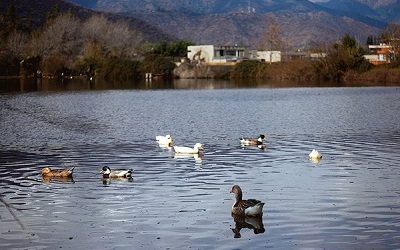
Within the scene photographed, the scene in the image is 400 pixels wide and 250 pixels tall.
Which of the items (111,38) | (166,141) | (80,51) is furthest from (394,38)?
(166,141)

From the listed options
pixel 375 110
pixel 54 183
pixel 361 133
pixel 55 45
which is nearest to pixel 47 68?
pixel 55 45

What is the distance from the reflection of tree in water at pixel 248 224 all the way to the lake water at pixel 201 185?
0.06 meters

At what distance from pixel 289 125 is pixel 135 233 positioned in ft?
78.9

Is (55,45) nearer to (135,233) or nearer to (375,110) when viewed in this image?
(375,110)

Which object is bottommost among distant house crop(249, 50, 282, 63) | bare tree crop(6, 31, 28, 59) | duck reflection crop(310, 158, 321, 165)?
duck reflection crop(310, 158, 321, 165)

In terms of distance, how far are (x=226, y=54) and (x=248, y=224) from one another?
136836mm

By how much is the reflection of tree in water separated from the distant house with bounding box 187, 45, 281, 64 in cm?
12514

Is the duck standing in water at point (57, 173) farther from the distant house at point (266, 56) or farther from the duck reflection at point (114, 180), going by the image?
the distant house at point (266, 56)

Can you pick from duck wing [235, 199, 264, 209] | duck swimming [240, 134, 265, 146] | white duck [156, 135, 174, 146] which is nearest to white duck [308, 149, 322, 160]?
duck swimming [240, 134, 265, 146]

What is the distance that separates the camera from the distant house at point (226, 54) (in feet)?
472

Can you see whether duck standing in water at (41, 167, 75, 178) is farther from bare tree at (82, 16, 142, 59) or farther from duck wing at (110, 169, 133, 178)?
bare tree at (82, 16, 142, 59)

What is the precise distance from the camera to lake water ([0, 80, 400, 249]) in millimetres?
15094

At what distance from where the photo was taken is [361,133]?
34.2 metres

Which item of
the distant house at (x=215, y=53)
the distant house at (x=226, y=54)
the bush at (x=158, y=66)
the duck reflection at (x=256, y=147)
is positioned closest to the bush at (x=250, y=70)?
the bush at (x=158, y=66)
